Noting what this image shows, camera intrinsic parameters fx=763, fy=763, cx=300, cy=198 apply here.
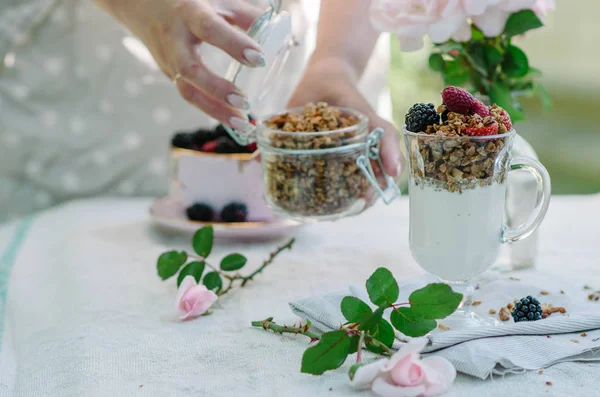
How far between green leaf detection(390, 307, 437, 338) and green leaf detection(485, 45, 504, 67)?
0.53 metres

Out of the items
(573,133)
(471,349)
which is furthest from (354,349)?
(573,133)

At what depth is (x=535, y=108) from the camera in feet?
17.7

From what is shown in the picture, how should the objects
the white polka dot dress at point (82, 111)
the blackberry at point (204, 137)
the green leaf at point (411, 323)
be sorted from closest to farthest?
the green leaf at point (411, 323) < the blackberry at point (204, 137) < the white polka dot dress at point (82, 111)

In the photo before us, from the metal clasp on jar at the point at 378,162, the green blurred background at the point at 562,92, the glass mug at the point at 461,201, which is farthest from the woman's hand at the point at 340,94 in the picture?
the green blurred background at the point at 562,92

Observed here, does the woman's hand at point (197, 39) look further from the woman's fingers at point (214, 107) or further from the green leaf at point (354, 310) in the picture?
the green leaf at point (354, 310)

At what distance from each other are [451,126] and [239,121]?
468 mm

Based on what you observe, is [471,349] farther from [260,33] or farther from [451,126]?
[260,33]

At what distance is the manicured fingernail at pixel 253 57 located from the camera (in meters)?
1.10

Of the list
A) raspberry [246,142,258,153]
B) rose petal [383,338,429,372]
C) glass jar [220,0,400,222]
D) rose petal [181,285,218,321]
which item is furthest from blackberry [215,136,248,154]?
rose petal [383,338,429,372]

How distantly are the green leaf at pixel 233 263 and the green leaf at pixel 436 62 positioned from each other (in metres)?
0.45

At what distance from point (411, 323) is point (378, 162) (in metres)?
0.41

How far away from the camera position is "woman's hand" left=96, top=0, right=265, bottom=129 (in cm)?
111

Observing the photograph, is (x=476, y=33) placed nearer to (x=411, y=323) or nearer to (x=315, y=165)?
(x=315, y=165)

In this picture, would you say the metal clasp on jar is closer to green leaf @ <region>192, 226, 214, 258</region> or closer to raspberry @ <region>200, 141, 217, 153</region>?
green leaf @ <region>192, 226, 214, 258</region>
